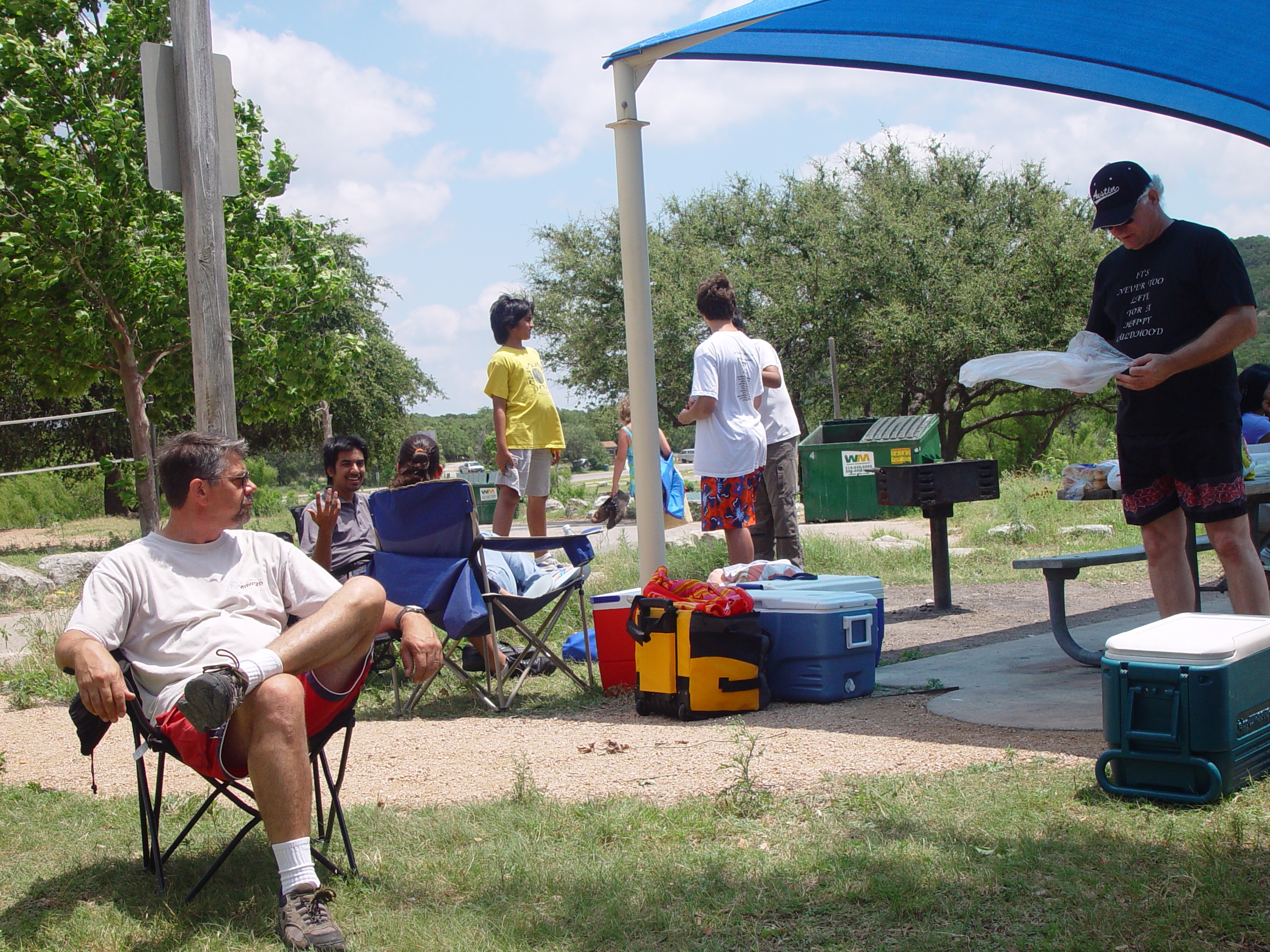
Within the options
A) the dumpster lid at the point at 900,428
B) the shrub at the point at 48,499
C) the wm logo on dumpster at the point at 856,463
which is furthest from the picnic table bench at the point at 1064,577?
the shrub at the point at 48,499

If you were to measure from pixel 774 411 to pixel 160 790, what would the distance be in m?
3.91

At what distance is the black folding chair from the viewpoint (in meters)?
2.53

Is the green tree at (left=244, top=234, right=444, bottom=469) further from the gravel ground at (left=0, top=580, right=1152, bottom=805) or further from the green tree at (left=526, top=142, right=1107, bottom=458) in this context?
the gravel ground at (left=0, top=580, right=1152, bottom=805)

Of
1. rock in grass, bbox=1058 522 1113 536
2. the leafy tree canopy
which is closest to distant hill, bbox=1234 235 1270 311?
rock in grass, bbox=1058 522 1113 536

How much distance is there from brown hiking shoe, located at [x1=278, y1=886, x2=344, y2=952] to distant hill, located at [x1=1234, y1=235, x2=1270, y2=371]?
26962 millimetres

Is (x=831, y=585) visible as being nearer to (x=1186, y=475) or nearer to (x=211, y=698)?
(x=1186, y=475)

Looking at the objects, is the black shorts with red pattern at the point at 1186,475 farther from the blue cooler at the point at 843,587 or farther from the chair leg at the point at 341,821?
the chair leg at the point at 341,821

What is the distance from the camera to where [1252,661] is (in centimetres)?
278

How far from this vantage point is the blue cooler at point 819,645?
4309 millimetres

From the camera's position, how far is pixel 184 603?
2668 millimetres

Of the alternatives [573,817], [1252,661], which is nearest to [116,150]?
[573,817]

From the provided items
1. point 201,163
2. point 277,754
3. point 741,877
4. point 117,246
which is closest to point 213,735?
point 277,754

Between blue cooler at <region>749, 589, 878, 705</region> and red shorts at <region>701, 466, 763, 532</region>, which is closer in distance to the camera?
blue cooler at <region>749, 589, 878, 705</region>

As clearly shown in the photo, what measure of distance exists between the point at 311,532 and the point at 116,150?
8.32 m
